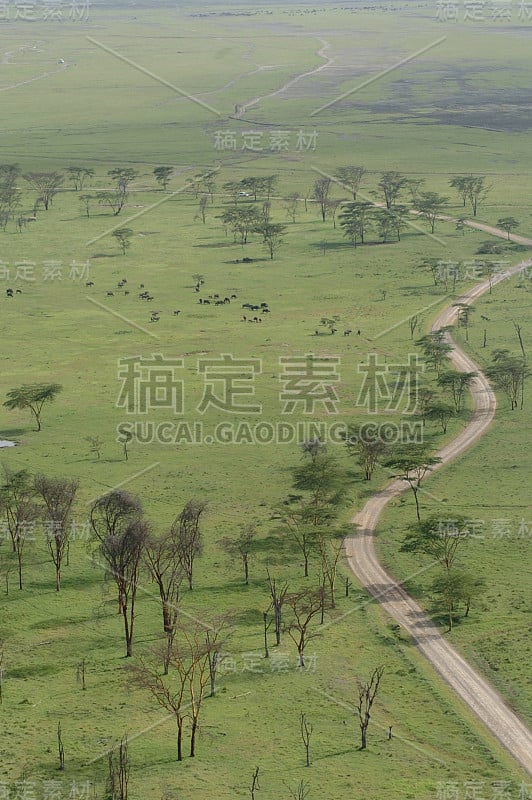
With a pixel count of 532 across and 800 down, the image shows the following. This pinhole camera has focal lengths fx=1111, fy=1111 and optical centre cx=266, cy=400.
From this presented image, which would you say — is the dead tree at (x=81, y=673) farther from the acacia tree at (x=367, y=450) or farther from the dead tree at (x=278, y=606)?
the acacia tree at (x=367, y=450)

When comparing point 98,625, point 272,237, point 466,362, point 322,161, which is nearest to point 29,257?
point 272,237

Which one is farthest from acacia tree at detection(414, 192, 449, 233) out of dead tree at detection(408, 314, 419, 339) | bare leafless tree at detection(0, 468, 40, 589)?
bare leafless tree at detection(0, 468, 40, 589)

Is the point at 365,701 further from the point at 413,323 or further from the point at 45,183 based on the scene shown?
the point at 45,183

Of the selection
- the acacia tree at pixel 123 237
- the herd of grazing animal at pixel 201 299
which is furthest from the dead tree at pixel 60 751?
the acacia tree at pixel 123 237

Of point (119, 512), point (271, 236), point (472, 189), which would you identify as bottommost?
point (119, 512)

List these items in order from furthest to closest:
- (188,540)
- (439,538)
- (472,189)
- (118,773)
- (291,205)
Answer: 1. (291,205)
2. (472,189)
3. (439,538)
4. (188,540)
5. (118,773)

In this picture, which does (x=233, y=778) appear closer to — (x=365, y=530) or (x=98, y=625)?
(x=98, y=625)

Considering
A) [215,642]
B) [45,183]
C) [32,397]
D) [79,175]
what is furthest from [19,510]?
[79,175]
